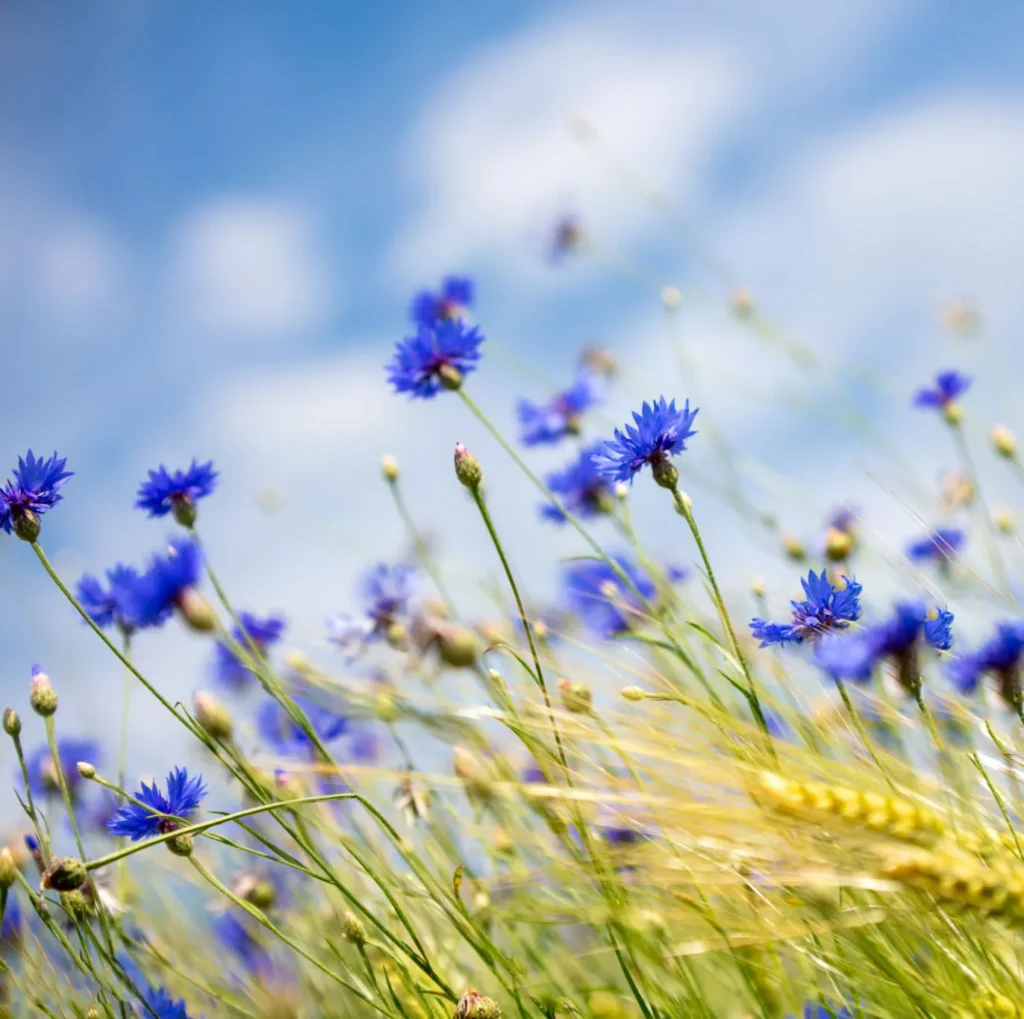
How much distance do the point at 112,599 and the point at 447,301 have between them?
1294mm

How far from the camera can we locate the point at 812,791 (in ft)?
2.81

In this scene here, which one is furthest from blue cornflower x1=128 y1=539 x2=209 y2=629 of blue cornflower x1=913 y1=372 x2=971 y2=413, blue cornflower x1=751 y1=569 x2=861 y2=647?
blue cornflower x1=913 y1=372 x2=971 y2=413

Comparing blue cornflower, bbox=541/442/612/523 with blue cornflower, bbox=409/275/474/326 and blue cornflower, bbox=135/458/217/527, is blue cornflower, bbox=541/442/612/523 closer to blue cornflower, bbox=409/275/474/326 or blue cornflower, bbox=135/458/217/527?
blue cornflower, bbox=409/275/474/326

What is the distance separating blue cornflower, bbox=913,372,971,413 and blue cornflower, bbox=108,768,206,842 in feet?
7.19

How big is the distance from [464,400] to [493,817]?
0.80 m

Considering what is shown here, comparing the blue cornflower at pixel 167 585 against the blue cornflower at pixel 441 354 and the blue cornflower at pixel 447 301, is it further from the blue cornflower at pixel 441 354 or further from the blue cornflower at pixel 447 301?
the blue cornflower at pixel 447 301

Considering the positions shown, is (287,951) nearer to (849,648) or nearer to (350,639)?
(350,639)

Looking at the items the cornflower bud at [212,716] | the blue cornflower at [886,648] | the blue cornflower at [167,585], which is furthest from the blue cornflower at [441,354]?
the blue cornflower at [886,648]

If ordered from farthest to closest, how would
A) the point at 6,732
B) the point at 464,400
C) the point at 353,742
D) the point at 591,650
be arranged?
the point at 353,742 → the point at 464,400 → the point at 6,732 → the point at 591,650

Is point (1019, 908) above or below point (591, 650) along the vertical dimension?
below

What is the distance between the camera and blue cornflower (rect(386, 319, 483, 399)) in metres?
1.81

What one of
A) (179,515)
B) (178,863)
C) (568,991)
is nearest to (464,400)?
(179,515)

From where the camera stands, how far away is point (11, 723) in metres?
1.52

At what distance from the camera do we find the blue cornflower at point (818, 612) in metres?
1.22
